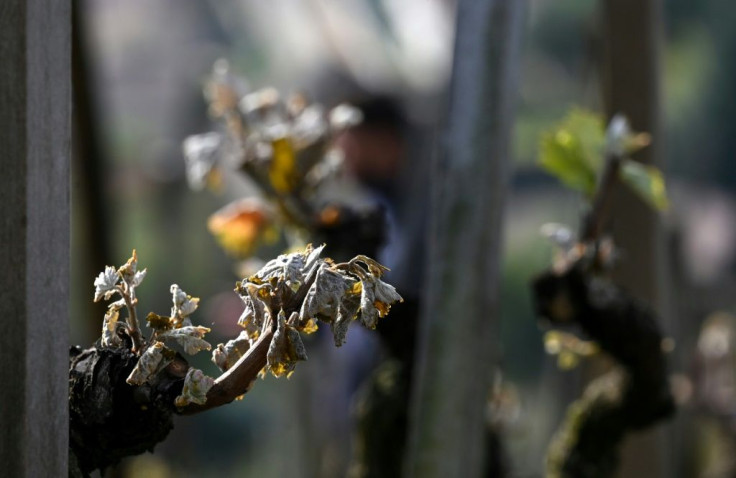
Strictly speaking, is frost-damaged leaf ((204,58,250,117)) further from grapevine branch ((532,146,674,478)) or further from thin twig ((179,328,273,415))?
thin twig ((179,328,273,415))

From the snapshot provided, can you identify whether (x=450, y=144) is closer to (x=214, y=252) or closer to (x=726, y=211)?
(x=214, y=252)

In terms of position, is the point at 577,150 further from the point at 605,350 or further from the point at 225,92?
the point at 225,92

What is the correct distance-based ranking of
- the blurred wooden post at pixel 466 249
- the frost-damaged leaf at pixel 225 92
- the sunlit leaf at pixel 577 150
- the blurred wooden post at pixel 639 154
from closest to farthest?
1. the blurred wooden post at pixel 466 249
2. the sunlit leaf at pixel 577 150
3. the frost-damaged leaf at pixel 225 92
4. the blurred wooden post at pixel 639 154

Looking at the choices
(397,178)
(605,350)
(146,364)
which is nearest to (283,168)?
(605,350)

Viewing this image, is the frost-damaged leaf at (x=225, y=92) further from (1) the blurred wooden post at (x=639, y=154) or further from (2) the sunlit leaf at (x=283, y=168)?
(1) the blurred wooden post at (x=639, y=154)

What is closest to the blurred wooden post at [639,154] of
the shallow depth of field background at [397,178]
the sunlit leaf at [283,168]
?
the shallow depth of field background at [397,178]

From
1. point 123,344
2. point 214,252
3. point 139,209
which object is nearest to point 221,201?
point 214,252
